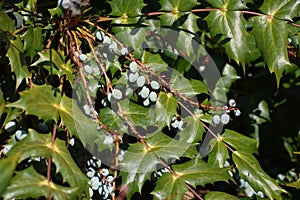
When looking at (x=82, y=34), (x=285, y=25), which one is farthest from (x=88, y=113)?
(x=285, y=25)

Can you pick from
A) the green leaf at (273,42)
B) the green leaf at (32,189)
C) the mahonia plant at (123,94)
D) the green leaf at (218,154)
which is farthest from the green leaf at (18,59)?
the green leaf at (273,42)

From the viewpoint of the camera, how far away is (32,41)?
1568 mm

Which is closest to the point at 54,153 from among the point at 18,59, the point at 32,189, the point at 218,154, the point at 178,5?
the point at 32,189

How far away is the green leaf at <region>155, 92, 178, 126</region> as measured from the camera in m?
1.66

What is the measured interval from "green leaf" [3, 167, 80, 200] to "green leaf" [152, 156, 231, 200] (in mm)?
307

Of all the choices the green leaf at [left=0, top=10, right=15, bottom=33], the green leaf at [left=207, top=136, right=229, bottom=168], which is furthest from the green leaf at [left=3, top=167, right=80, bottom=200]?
the green leaf at [left=207, top=136, right=229, bottom=168]

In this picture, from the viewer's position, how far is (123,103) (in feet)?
5.56

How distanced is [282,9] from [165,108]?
512mm

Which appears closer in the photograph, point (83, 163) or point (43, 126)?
point (43, 126)

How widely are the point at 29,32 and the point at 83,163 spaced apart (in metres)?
0.41

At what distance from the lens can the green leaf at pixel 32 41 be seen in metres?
1.56

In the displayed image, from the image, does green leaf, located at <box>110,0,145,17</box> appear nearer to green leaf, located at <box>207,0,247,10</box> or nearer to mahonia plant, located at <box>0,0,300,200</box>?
mahonia plant, located at <box>0,0,300,200</box>

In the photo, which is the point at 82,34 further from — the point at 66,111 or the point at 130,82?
the point at 66,111

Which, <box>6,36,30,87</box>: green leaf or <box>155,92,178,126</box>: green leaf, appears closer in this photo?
<box>6,36,30,87</box>: green leaf
